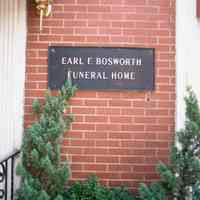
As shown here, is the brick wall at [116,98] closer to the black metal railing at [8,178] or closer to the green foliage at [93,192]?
the green foliage at [93,192]

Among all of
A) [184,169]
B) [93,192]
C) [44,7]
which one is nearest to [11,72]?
[44,7]

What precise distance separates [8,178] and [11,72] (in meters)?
1.16

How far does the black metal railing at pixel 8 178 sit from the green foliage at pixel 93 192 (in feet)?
2.10

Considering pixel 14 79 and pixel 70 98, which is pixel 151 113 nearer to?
pixel 70 98

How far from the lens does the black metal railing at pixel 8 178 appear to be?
459 cm

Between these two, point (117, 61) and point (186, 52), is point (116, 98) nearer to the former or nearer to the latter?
point (117, 61)

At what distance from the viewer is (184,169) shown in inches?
162

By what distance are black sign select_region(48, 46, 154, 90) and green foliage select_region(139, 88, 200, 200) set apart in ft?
2.48

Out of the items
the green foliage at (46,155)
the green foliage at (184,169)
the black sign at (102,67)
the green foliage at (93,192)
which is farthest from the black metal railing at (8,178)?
the green foliage at (184,169)

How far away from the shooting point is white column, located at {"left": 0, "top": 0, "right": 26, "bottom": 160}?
468cm

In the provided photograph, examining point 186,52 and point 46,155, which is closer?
point 46,155

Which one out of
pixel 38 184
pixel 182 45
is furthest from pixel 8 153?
Answer: pixel 182 45

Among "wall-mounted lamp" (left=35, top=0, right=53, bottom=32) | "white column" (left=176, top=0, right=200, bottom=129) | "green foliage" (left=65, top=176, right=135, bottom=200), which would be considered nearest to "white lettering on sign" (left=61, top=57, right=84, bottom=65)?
"wall-mounted lamp" (left=35, top=0, right=53, bottom=32)

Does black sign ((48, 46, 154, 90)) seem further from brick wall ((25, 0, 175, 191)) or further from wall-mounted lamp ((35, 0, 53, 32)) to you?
wall-mounted lamp ((35, 0, 53, 32))
